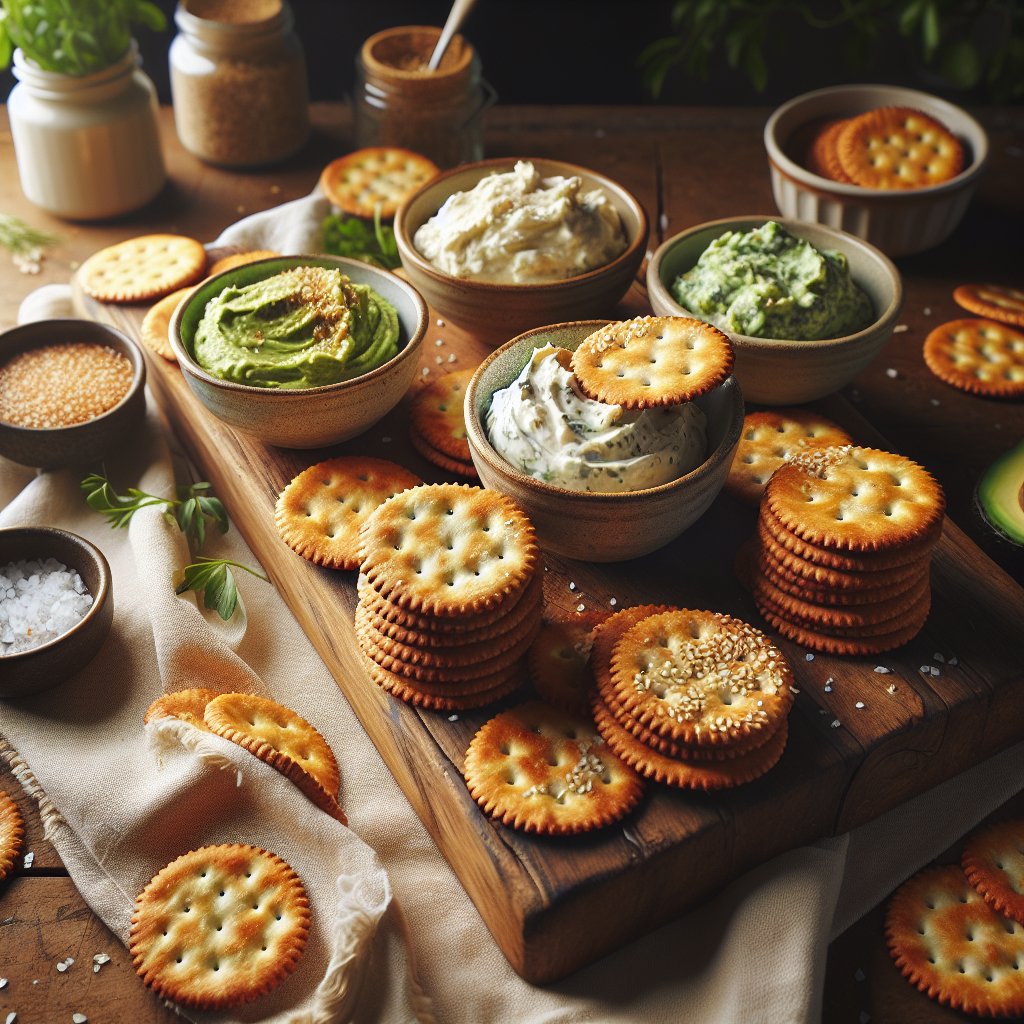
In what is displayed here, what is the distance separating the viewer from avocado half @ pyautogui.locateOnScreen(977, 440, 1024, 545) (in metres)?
2.25

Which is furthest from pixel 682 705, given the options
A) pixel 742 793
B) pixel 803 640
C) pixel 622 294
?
pixel 622 294

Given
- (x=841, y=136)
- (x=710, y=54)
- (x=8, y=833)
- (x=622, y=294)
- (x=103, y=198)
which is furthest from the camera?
(x=710, y=54)

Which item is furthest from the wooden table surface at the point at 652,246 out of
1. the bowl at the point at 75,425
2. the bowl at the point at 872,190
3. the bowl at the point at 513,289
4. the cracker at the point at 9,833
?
the bowl at the point at 513,289

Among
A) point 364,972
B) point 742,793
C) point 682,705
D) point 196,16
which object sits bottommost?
point 364,972

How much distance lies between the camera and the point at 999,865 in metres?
1.96

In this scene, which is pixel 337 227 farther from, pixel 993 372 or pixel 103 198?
pixel 993 372

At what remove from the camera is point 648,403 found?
6.14ft

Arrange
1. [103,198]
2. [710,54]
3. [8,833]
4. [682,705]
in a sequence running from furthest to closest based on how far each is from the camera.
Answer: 1. [710,54]
2. [103,198]
3. [8,833]
4. [682,705]

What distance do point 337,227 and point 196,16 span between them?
81 centimetres

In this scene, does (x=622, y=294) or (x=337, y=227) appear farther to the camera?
(x=337, y=227)

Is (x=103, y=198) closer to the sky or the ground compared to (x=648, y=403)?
closer to the ground

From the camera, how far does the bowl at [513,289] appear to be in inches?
95.3

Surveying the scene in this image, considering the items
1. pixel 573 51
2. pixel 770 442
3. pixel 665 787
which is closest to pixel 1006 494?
pixel 770 442

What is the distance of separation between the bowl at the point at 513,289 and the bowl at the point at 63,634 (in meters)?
0.86
